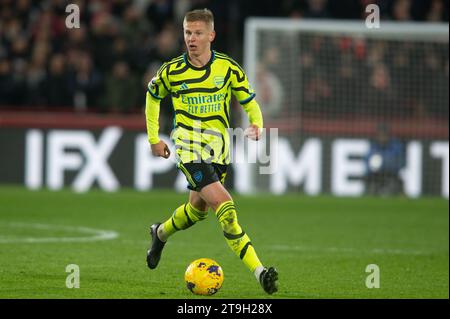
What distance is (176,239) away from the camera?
12.4 meters

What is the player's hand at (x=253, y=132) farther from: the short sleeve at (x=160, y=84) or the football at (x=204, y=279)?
the football at (x=204, y=279)

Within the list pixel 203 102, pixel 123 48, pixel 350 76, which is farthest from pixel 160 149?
pixel 123 48

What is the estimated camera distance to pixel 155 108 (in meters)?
8.71

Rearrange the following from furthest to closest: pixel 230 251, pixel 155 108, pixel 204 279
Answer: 1. pixel 230 251
2. pixel 155 108
3. pixel 204 279

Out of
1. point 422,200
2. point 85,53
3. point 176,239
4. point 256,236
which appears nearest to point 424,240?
point 256,236

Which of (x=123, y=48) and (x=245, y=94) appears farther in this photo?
(x=123, y=48)

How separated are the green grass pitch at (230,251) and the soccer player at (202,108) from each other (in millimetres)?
888

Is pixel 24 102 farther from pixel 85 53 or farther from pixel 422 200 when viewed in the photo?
pixel 422 200

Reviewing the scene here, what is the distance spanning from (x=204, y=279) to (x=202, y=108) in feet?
4.69

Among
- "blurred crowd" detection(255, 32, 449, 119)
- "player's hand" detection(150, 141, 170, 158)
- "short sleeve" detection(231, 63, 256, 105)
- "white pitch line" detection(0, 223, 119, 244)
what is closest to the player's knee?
"player's hand" detection(150, 141, 170, 158)

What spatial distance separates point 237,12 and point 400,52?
3537mm

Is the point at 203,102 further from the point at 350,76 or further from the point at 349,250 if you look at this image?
the point at 350,76

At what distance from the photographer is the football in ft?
25.8

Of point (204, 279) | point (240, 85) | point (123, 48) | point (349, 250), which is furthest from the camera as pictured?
point (123, 48)
